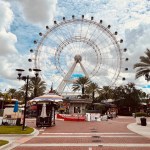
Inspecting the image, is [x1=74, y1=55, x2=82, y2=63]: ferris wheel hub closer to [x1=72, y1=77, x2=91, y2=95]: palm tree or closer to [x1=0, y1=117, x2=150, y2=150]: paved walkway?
[x1=72, y1=77, x2=91, y2=95]: palm tree

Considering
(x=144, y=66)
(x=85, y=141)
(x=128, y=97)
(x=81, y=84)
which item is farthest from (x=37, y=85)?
(x=85, y=141)

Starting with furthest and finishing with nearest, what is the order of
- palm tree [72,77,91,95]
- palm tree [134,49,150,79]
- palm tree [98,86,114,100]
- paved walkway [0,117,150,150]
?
palm tree [98,86,114,100], palm tree [72,77,91,95], palm tree [134,49,150,79], paved walkway [0,117,150,150]

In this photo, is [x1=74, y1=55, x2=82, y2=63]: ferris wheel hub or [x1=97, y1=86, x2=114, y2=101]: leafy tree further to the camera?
[x1=97, y1=86, x2=114, y2=101]: leafy tree

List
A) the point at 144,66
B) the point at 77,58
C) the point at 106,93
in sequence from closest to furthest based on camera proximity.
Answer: the point at 144,66
the point at 77,58
the point at 106,93

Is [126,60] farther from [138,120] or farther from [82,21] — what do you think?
[138,120]

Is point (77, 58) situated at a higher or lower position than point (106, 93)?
higher

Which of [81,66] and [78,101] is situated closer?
[81,66]

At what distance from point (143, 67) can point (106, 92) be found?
50.0m

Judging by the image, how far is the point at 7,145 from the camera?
14414 millimetres

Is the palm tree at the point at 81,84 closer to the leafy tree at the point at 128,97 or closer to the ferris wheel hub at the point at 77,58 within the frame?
the leafy tree at the point at 128,97

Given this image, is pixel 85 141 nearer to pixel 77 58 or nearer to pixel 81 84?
pixel 77 58

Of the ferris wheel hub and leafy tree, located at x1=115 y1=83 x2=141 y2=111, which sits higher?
the ferris wheel hub

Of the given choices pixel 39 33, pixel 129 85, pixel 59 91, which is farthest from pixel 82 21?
pixel 129 85

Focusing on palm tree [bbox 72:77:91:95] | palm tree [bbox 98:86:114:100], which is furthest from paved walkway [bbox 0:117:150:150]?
palm tree [bbox 98:86:114:100]
